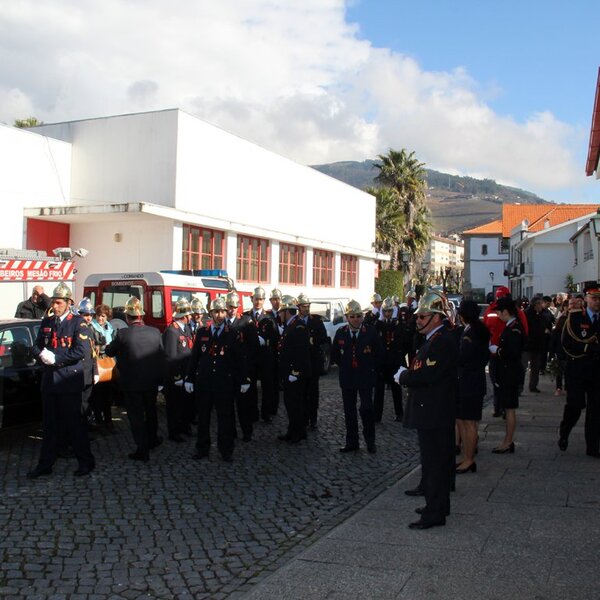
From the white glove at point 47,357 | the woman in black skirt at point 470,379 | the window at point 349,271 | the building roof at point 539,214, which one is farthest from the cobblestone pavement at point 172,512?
the building roof at point 539,214

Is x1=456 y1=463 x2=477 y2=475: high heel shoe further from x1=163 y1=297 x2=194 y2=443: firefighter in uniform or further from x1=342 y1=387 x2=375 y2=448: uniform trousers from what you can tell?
x1=163 y1=297 x2=194 y2=443: firefighter in uniform

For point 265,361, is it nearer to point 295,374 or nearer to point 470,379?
point 295,374

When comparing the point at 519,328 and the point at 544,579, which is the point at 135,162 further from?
the point at 544,579

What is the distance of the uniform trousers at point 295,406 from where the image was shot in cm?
875

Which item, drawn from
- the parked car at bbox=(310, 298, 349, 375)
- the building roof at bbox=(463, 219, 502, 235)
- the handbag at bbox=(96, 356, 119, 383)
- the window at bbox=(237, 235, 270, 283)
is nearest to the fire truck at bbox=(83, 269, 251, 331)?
the handbag at bbox=(96, 356, 119, 383)

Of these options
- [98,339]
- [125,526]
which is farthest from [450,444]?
[98,339]

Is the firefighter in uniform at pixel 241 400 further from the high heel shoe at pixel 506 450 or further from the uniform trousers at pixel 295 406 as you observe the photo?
the high heel shoe at pixel 506 450

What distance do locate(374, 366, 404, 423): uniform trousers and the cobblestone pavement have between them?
1226 mm

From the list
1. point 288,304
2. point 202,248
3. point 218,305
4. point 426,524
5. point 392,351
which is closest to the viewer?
point 426,524

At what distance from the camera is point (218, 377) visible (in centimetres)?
771

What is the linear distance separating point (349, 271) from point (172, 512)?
2977 centimetres

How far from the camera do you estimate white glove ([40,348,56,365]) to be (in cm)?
675

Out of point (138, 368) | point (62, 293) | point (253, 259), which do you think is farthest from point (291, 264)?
point (62, 293)

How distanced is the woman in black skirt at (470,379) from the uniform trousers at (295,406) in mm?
2253
